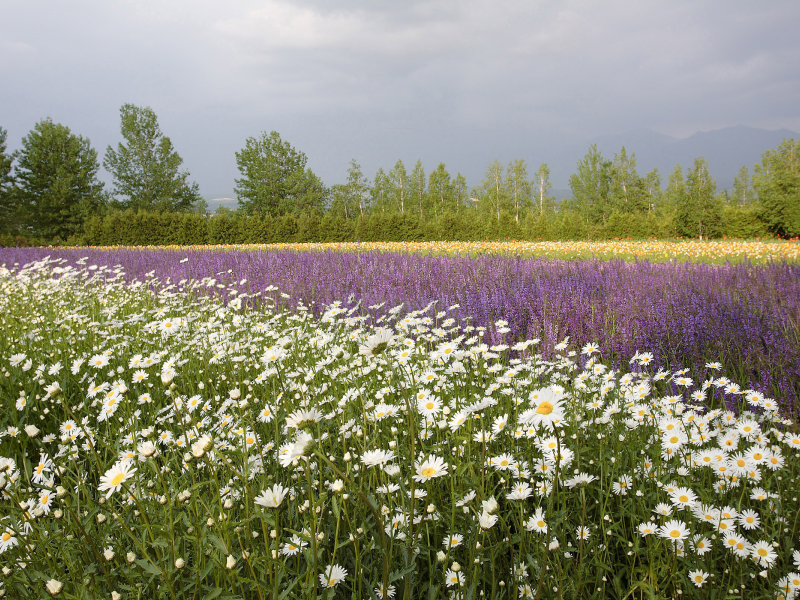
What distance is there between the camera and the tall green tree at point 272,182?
50562mm

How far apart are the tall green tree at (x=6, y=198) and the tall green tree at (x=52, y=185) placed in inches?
26.7

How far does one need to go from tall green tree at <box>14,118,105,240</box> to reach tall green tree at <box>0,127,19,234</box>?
2.23 feet

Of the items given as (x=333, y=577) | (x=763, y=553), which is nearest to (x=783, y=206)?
(x=763, y=553)

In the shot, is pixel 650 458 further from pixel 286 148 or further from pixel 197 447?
pixel 286 148

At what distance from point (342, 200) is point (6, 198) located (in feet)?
114

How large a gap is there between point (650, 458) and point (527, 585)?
42.0 inches

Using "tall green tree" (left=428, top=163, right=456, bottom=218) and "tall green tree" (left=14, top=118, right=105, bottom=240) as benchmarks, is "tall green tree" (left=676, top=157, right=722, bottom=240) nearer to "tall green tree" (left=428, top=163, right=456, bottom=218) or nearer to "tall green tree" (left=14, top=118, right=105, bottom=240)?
"tall green tree" (left=428, top=163, right=456, bottom=218)

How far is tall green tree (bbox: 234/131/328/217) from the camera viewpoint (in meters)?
50.6

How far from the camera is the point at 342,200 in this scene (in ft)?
189

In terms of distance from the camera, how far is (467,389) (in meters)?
2.44

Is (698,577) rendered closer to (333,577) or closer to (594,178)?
(333,577)

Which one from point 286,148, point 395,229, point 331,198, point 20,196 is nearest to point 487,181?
point 331,198

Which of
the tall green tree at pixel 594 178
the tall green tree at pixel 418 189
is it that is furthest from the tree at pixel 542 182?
the tall green tree at pixel 418 189

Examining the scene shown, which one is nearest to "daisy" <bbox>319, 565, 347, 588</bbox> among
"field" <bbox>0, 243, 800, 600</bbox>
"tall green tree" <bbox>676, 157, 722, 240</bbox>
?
"field" <bbox>0, 243, 800, 600</bbox>
